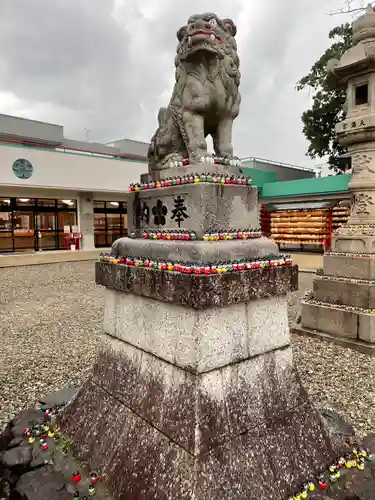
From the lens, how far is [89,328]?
22.7 ft

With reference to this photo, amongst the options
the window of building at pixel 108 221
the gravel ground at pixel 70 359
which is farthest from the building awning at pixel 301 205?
the gravel ground at pixel 70 359

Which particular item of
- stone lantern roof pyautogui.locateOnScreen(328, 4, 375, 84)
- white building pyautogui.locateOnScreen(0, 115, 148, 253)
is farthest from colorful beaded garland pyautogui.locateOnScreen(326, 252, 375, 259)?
white building pyautogui.locateOnScreen(0, 115, 148, 253)

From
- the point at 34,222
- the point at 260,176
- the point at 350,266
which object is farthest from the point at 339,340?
the point at 34,222

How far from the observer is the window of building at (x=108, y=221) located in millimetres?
21859

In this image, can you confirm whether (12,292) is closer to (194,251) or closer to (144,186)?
(144,186)

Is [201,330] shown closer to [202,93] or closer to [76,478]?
[76,478]

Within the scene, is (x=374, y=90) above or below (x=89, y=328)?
above

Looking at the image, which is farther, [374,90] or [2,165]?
[2,165]

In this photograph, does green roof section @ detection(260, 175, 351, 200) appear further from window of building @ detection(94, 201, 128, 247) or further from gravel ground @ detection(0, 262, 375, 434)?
window of building @ detection(94, 201, 128, 247)

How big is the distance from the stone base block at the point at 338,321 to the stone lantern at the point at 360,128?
43.7 inches

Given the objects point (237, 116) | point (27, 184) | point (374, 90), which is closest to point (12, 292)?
point (27, 184)

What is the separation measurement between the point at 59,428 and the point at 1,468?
1.81 feet

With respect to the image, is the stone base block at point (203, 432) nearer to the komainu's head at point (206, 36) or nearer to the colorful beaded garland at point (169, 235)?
the colorful beaded garland at point (169, 235)

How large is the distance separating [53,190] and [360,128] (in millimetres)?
16588
